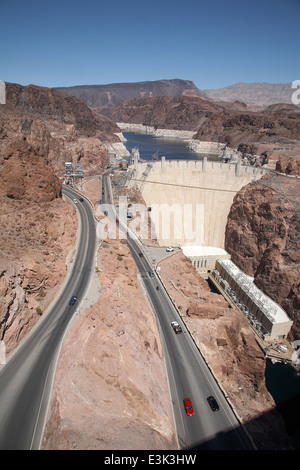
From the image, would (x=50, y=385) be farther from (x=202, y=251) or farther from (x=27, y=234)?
(x=202, y=251)

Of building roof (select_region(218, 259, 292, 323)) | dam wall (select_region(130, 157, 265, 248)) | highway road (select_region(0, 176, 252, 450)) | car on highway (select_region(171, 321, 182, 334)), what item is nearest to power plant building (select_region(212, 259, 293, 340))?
building roof (select_region(218, 259, 292, 323))

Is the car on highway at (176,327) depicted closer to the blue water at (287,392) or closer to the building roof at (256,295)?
the blue water at (287,392)

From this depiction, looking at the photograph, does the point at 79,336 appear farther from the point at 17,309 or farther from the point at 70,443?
the point at 70,443

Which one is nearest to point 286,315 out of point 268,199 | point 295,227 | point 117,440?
point 295,227

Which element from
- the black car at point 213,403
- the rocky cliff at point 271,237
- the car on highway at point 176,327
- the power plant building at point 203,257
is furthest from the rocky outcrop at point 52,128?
the rocky cliff at point 271,237

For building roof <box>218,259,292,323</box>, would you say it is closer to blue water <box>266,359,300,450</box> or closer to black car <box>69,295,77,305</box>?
blue water <box>266,359,300,450</box>

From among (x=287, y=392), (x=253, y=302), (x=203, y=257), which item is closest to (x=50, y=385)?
(x=287, y=392)
